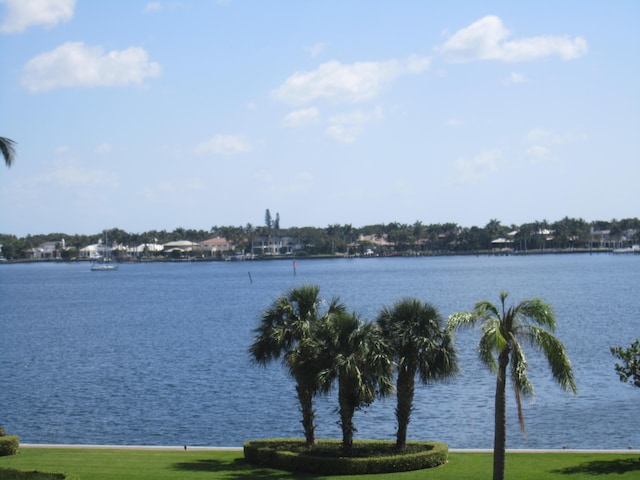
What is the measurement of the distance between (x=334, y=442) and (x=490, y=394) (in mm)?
16958

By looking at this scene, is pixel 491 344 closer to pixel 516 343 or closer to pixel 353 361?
pixel 516 343

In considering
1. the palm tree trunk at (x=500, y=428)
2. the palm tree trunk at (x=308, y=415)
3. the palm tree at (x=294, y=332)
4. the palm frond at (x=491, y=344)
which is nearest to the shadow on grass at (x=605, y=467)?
the palm tree trunk at (x=500, y=428)

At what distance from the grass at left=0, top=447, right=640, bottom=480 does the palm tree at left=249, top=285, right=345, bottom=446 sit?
2.74m

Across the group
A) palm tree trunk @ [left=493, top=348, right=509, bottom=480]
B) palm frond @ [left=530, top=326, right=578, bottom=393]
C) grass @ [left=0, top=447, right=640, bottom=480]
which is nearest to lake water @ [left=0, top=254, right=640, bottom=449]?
grass @ [left=0, top=447, right=640, bottom=480]

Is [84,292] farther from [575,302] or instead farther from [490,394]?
[490,394]

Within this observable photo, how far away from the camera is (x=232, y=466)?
25.6 meters

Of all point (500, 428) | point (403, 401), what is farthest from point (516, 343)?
point (403, 401)

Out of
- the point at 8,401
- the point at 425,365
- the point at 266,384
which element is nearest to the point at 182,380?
the point at 266,384

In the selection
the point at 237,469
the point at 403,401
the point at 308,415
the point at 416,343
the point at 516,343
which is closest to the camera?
the point at 516,343

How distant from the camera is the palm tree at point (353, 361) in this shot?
24.5m

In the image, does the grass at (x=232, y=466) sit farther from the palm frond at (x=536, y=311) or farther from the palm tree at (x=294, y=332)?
the palm frond at (x=536, y=311)

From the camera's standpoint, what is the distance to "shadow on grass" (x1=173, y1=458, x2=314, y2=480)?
79.0 ft

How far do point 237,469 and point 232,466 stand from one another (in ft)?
1.67

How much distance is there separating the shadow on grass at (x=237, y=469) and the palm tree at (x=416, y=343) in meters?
3.99
